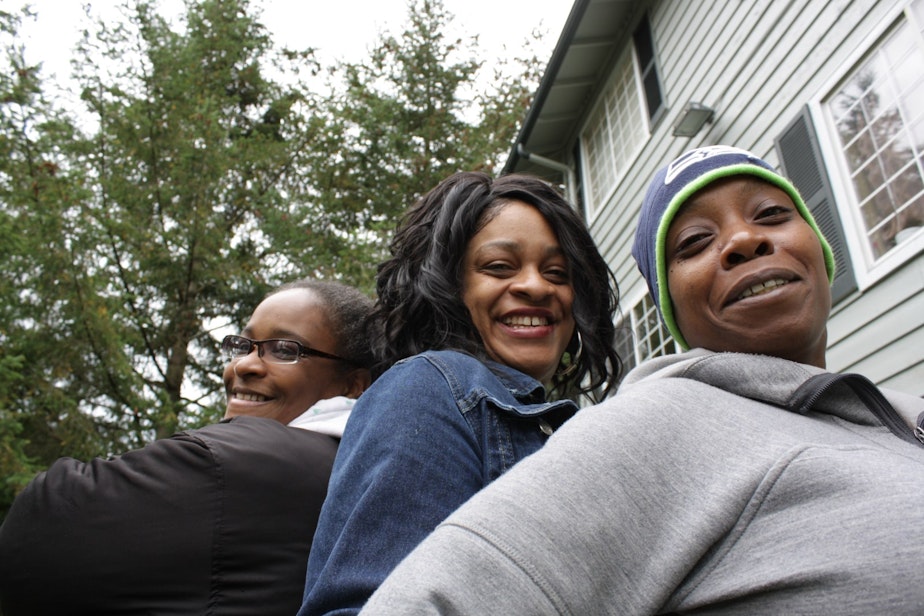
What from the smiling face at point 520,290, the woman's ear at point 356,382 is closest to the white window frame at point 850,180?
the smiling face at point 520,290

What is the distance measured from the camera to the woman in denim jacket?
1179 mm

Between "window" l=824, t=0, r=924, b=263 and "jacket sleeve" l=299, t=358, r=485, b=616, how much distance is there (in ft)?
11.1

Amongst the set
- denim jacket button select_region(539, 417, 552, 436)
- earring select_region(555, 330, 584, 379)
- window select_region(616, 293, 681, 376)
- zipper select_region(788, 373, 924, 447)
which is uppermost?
window select_region(616, 293, 681, 376)

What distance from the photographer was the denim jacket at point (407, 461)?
1128 mm

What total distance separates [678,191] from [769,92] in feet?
13.6

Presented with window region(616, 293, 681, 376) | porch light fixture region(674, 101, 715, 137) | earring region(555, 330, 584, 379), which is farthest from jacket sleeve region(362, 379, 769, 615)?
window region(616, 293, 681, 376)

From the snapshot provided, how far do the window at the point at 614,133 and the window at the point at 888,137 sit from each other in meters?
3.01

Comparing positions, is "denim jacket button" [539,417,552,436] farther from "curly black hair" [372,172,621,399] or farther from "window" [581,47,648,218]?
"window" [581,47,648,218]

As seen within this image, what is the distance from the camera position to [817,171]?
14.6 feet

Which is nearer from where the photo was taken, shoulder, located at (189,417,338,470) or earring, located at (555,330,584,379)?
A: shoulder, located at (189,417,338,470)

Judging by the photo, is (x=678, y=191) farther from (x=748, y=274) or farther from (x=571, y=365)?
(x=571, y=365)

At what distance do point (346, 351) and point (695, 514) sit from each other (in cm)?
179

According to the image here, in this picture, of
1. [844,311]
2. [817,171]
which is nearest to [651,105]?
[817,171]

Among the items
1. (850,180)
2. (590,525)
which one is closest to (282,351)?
(590,525)
